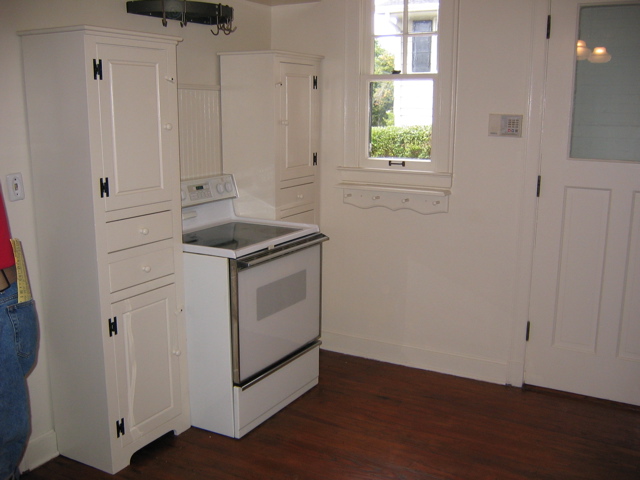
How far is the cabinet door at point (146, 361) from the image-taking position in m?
2.59

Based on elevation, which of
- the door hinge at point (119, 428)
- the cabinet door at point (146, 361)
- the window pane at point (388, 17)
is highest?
the window pane at point (388, 17)

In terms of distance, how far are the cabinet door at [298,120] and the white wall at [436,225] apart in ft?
0.44

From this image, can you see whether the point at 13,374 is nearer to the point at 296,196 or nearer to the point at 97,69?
the point at 97,69

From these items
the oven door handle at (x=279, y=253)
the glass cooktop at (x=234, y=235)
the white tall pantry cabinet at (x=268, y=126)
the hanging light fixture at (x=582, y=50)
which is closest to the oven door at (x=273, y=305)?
the oven door handle at (x=279, y=253)

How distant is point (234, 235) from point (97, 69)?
3.56 feet

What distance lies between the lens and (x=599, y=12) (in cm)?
305

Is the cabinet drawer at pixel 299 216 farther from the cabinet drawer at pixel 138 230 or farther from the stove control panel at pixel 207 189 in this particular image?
the cabinet drawer at pixel 138 230

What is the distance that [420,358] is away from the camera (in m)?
3.72

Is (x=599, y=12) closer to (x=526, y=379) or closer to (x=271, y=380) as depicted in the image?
(x=526, y=379)

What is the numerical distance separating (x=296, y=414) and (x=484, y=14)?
2.29m

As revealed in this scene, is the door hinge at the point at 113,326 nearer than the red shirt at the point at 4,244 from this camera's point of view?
No

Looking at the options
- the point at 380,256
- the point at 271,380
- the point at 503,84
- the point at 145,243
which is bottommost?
the point at 271,380

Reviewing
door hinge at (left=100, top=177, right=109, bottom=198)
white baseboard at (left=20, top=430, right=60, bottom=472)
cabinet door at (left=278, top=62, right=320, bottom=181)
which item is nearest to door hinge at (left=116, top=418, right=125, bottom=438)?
white baseboard at (left=20, top=430, right=60, bottom=472)

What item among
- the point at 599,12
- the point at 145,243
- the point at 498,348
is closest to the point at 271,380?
the point at 145,243
